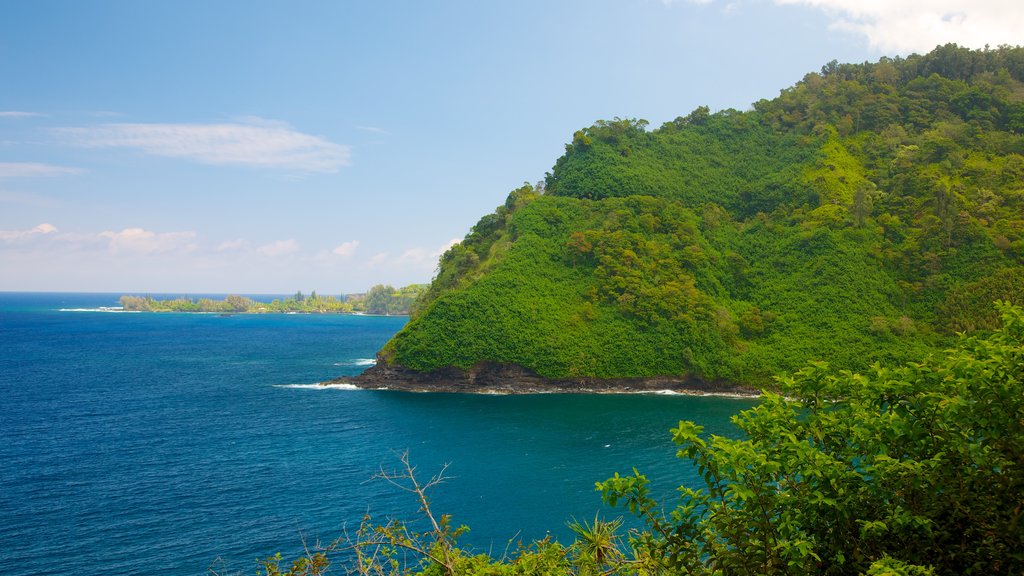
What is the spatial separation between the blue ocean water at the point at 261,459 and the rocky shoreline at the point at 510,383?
3.19m

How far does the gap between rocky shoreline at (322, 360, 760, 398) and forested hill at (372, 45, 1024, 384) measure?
39.8 inches

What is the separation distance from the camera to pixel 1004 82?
10250 cm

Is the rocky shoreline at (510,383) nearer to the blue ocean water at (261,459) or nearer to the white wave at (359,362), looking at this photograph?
the blue ocean water at (261,459)

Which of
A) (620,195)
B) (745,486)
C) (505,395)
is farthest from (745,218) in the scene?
(745,486)

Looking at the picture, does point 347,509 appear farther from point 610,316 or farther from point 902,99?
point 902,99

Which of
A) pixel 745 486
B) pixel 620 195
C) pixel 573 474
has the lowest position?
pixel 573 474

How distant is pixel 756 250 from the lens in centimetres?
8381

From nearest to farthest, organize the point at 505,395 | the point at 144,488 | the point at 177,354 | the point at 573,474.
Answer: the point at 144,488, the point at 573,474, the point at 505,395, the point at 177,354

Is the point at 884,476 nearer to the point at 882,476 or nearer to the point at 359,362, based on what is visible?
the point at 882,476

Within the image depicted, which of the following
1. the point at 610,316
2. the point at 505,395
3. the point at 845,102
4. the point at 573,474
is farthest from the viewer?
the point at 845,102

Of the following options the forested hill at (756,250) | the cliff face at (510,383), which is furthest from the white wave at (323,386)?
the forested hill at (756,250)

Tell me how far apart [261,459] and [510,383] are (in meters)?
33.3

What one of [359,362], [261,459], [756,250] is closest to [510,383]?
[359,362]

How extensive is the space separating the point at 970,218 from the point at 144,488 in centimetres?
8781
